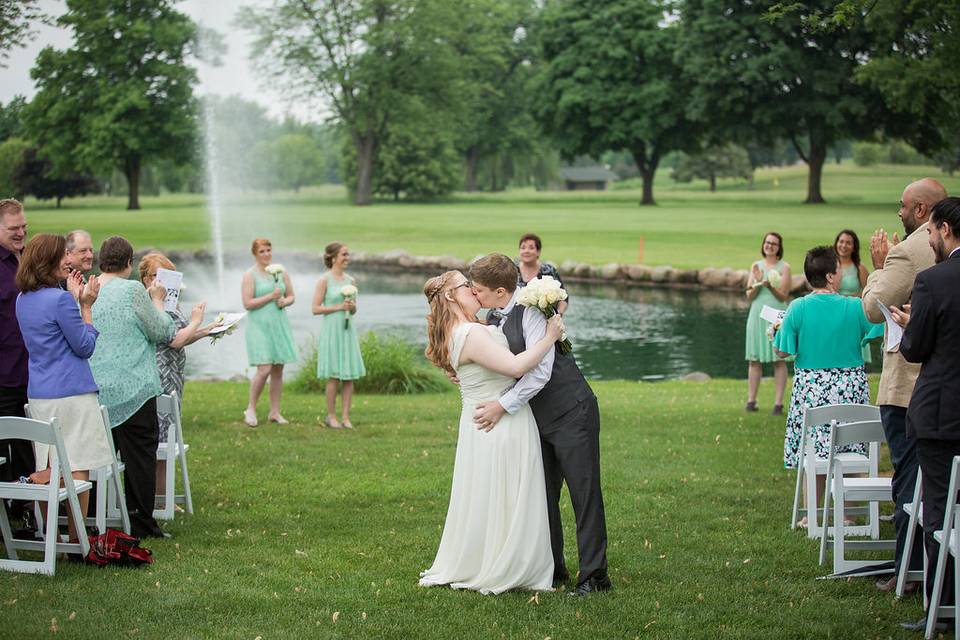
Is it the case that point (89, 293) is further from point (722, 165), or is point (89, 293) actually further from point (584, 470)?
point (722, 165)

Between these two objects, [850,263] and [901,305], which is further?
[850,263]

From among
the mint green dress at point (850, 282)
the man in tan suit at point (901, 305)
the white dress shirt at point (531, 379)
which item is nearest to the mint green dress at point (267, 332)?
the mint green dress at point (850, 282)

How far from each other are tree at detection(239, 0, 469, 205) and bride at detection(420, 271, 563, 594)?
62.8 m

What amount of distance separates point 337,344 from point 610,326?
13427 millimetres

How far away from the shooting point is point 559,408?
6277 millimetres

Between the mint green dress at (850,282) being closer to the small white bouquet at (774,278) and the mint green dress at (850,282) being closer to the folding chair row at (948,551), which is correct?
the small white bouquet at (774,278)

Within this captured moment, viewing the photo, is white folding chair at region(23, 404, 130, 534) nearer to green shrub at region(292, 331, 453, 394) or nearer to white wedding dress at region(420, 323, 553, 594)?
white wedding dress at region(420, 323, 553, 594)

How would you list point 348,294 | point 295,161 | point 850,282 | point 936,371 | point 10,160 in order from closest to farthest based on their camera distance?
point 936,371, point 850,282, point 348,294, point 10,160, point 295,161

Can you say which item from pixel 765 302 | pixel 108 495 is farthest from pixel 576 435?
pixel 765 302

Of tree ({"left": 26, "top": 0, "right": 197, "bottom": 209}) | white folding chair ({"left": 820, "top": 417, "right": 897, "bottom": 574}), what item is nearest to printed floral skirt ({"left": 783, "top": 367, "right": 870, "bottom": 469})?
white folding chair ({"left": 820, "top": 417, "right": 897, "bottom": 574})

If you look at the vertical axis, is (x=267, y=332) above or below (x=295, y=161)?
below

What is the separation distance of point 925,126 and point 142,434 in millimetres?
53745

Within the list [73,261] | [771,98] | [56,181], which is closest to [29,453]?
[73,261]

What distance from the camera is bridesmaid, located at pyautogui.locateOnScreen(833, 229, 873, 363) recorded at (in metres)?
11.2
